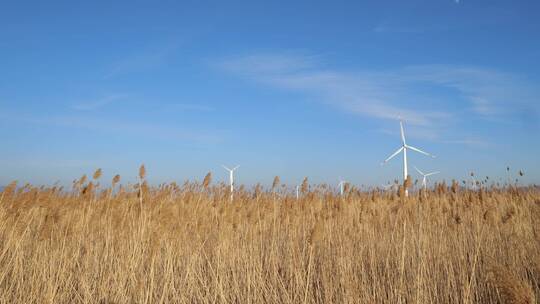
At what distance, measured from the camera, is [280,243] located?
7160 millimetres

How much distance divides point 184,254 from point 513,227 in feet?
17.9

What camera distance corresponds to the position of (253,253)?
619 cm

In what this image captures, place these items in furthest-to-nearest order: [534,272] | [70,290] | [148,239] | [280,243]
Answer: [280,243] < [148,239] < [534,272] < [70,290]

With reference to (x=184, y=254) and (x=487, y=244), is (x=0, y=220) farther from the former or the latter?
(x=487, y=244)

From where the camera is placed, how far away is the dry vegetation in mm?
4328

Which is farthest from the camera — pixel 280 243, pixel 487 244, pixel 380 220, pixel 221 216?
pixel 380 220

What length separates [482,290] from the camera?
4.90 meters

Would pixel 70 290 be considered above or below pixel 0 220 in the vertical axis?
below

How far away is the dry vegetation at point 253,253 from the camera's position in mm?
4328

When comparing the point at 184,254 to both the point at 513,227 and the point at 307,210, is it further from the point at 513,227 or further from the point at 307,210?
the point at 513,227

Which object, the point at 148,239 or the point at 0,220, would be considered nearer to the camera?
the point at 148,239

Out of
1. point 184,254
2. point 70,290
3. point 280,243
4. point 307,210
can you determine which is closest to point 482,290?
point 280,243

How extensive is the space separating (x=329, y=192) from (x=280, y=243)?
5.07 m

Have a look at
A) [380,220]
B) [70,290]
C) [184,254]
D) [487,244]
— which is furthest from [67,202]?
[487,244]
